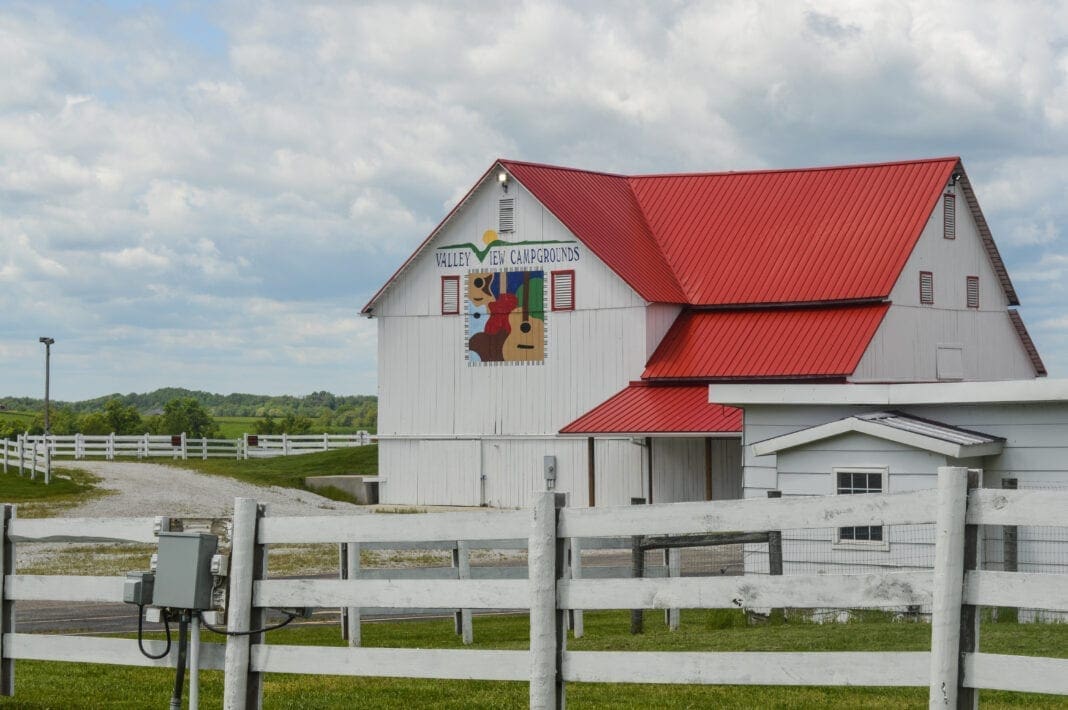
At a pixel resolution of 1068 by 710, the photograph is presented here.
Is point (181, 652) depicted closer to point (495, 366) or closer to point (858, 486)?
point (858, 486)

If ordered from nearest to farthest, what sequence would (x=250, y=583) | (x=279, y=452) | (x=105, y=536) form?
(x=250, y=583), (x=105, y=536), (x=279, y=452)

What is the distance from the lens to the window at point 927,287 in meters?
43.5

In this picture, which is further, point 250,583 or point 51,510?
point 51,510

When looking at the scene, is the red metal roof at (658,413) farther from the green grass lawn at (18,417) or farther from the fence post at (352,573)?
the green grass lawn at (18,417)

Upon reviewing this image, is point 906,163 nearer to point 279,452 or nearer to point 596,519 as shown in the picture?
point 279,452

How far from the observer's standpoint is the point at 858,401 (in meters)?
22.2

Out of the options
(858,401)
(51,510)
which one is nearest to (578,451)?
(51,510)

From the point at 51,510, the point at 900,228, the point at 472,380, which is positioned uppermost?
the point at 900,228

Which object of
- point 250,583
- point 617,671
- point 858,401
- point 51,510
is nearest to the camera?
point 617,671

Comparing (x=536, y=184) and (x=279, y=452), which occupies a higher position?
(x=536, y=184)

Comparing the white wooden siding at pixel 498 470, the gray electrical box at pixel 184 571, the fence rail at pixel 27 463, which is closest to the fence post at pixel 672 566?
the gray electrical box at pixel 184 571

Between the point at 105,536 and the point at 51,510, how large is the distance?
1294 inches

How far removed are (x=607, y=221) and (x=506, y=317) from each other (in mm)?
4439

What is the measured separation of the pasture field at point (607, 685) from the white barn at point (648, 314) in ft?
77.2
